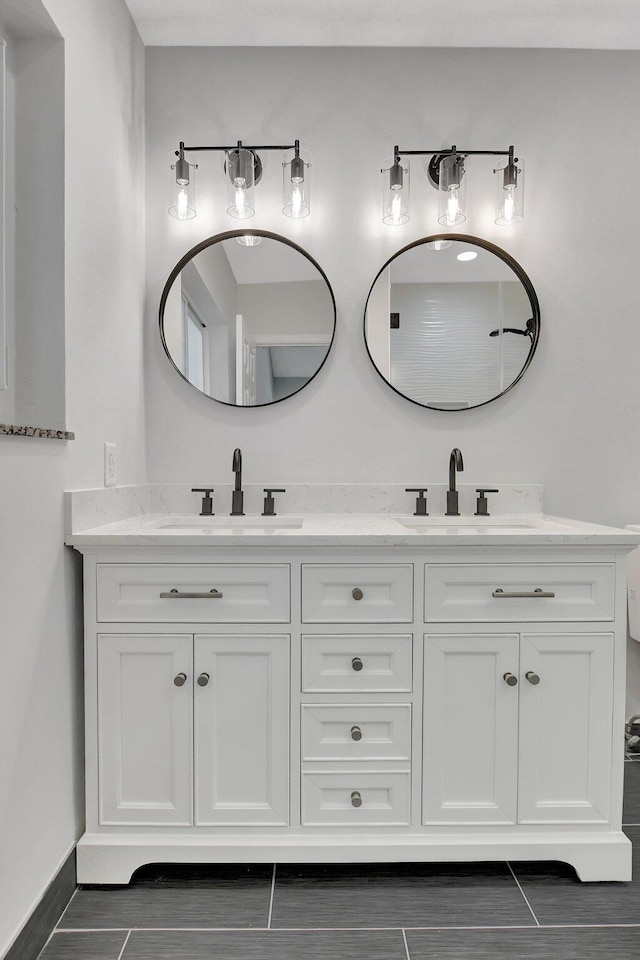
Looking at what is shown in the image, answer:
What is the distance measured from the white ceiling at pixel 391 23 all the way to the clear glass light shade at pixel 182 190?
0.43 meters

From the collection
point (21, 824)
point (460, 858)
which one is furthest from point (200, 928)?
point (460, 858)

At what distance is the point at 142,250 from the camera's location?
210 cm

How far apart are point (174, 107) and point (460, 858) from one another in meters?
Result: 2.55

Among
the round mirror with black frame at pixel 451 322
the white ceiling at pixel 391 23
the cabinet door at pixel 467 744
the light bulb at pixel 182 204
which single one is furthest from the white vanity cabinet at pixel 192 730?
the white ceiling at pixel 391 23

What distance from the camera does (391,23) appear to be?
2.00 meters

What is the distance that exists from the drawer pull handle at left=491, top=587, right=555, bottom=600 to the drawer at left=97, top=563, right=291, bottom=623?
0.54 meters

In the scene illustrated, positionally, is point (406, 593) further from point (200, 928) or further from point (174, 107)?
point (174, 107)

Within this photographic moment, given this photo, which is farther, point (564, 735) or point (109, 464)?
point (109, 464)

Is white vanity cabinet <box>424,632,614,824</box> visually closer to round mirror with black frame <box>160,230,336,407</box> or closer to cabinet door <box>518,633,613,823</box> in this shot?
cabinet door <box>518,633,613,823</box>

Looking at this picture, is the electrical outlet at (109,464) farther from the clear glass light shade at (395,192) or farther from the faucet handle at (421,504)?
the clear glass light shade at (395,192)

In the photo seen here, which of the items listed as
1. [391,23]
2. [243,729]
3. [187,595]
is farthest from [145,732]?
[391,23]

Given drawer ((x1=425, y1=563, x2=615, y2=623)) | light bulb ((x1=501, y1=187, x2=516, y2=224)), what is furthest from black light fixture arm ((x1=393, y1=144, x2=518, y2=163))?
drawer ((x1=425, y1=563, x2=615, y2=623))

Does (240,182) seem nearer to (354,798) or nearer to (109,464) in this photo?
(109,464)

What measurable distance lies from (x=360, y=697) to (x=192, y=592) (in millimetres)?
508
